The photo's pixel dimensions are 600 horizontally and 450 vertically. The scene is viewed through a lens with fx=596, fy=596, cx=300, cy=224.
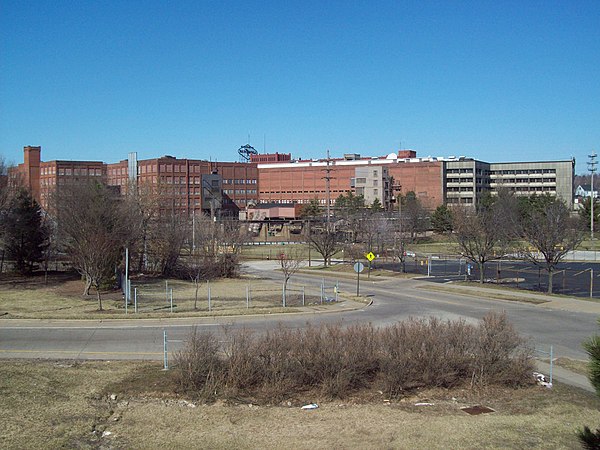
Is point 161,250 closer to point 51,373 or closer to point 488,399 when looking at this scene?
point 51,373

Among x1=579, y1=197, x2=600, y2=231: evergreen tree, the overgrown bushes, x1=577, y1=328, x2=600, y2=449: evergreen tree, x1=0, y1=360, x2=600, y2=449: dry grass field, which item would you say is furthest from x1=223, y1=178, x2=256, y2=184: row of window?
x1=577, y1=328, x2=600, y2=449: evergreen tree

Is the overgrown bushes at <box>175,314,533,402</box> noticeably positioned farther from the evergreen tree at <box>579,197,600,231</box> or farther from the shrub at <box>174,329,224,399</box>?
the evergreen tree at <box>579,197,600,231</box>

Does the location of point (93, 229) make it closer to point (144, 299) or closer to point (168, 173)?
point (144, 299)

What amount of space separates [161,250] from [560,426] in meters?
Result: 41.6

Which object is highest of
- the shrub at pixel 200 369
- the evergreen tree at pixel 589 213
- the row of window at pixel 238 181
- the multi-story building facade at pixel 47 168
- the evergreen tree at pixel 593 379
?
the multi-story building facade at pixel 47 168

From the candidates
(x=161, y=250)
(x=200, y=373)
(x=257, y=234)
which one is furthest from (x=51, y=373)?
(x=257, y=234)

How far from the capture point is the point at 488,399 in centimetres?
1412

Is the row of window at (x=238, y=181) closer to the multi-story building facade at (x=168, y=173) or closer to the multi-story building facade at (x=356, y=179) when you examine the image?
the multi-story building facade at (x=168, y=173)

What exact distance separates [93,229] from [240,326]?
14.9 m

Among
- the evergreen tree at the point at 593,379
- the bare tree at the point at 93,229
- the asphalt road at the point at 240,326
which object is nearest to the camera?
the evergreen tree at the point at 593,379

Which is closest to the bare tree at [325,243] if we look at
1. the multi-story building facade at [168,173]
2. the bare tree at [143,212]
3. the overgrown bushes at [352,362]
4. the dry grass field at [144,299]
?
the dry grass field at [144,299]

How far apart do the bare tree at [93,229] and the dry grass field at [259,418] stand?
16.5 m

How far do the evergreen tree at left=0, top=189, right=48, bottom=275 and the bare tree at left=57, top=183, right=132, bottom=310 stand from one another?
7.34 ft

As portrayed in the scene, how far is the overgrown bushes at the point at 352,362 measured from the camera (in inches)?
547
